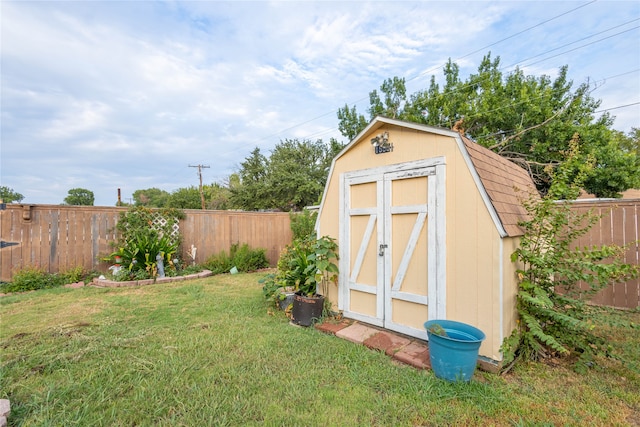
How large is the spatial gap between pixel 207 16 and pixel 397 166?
5679 millimetres

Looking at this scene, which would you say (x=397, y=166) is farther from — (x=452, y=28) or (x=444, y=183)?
(x=452, y=28)

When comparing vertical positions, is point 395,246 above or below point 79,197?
below

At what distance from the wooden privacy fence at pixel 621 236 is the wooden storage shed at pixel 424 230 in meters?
1.69

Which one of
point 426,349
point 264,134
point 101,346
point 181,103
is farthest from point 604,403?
point 264,134

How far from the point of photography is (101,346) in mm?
2770

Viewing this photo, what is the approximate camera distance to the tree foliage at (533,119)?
27.6 feet

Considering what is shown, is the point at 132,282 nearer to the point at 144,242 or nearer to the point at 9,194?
the point at 144,242

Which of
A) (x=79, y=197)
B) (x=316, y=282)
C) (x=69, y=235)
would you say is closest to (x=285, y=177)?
(x=69, y=235)

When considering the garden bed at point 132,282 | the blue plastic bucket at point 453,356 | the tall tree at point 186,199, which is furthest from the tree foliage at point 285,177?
the blue plastic bucket at point 453,356

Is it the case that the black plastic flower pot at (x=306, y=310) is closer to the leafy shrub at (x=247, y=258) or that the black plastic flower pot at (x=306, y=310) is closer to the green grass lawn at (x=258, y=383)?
the green grass lawn at (x=258, y=383)

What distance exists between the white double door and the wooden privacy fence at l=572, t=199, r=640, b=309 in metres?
2.91

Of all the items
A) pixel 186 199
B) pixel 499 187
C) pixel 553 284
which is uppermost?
pixel 186 199

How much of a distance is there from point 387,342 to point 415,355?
0.35 m

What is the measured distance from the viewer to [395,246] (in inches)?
122
